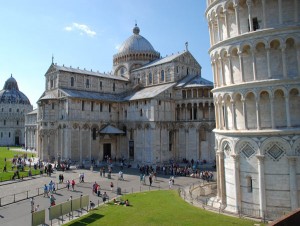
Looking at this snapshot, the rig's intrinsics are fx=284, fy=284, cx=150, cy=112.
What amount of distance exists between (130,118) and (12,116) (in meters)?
71.8

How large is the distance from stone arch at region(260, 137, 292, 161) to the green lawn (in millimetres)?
4440

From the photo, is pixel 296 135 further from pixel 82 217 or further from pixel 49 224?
pixel 49 224

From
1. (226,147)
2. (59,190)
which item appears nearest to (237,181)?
(226,147)

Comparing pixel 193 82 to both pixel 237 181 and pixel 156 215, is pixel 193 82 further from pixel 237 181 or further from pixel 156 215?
pixel 156 215

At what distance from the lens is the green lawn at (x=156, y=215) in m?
16.9

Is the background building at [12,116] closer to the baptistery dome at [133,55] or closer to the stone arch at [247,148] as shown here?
the baptistery dome at [133,55]

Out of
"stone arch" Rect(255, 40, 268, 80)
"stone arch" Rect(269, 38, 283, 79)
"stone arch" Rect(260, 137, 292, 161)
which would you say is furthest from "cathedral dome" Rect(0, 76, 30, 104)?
"stone arch" Rect(260, 137, 292, 161)

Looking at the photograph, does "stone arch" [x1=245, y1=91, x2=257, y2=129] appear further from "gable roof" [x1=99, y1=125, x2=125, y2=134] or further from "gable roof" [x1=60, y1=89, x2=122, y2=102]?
"gable roof" [x1=60, y1=89, x2=122, y2=102]

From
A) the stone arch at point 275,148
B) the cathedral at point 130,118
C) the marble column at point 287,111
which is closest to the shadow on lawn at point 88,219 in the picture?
the stone arch at point 275,148

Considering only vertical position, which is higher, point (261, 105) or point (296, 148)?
point (261, 105)

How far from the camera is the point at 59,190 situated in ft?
87.4

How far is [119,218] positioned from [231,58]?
13385 mm

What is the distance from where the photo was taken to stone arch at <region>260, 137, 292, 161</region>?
17.9m

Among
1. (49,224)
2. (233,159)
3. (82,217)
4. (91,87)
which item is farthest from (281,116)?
(91,87)
